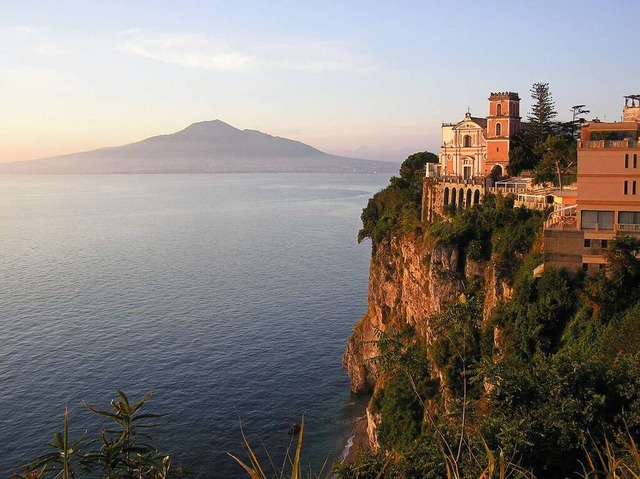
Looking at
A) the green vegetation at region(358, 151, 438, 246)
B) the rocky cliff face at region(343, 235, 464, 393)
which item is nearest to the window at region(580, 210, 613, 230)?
the rocky cliff face at region(343, 235, 464, 393)

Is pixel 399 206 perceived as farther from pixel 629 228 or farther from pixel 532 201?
pixel 629 228

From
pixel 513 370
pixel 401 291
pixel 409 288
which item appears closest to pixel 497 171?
pixel 401 291

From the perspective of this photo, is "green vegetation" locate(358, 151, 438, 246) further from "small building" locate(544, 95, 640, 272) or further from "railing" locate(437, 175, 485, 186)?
"small building" locate(544, 95, 640, 272)

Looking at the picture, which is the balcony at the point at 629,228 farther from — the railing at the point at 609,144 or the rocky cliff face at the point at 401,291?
the rocky cliff face at the point at 401,291

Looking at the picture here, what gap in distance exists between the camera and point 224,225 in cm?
12888

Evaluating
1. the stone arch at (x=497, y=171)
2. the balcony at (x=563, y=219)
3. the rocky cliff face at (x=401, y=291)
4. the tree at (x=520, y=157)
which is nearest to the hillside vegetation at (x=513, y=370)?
the rocky cliff face at (x=401, y=291)

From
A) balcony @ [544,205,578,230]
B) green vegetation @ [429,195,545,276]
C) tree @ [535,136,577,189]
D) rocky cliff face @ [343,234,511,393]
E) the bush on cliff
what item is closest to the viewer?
the bush on cliff

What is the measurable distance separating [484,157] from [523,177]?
5.58m

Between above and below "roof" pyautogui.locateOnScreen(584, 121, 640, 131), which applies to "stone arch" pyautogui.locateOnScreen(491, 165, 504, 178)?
below

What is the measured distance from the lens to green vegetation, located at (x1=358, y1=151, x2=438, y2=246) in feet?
157

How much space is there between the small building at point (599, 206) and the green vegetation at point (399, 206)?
15.5 metres

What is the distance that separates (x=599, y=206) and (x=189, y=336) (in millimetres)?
37601

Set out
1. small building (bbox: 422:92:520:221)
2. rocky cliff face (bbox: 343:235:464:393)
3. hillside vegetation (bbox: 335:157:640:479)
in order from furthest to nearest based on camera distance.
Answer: small building (bbox: 422:92:520:221) → rocky cliff face (bbox: 343:235:464:393) → hillside vegetation (bbox: 335:157:640:479)

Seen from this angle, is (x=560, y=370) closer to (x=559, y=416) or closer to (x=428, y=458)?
(x=559, y=416)
